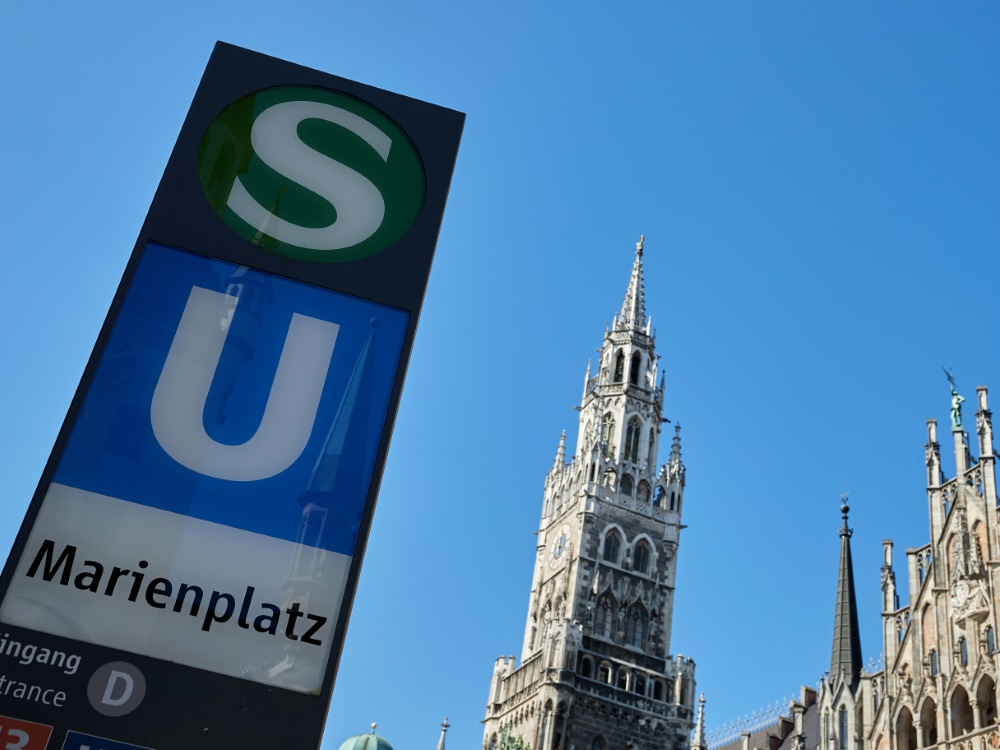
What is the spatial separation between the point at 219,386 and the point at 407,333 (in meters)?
1.07

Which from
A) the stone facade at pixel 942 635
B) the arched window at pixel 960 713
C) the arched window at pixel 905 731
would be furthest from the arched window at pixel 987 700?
the arched window at pixel 905 731

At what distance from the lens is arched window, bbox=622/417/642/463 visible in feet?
204

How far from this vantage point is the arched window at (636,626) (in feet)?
183

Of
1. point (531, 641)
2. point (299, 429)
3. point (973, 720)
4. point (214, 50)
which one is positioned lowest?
point (299, 429)

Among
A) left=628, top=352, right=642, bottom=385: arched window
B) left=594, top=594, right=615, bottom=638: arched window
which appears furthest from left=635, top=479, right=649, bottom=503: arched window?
left=628, top=352, right=642, bottom=385: arched window

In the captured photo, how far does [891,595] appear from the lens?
3347 cm

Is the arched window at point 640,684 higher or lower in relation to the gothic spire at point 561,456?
lower

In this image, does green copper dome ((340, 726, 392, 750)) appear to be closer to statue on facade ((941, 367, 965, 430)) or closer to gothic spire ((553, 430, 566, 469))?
gothic spire ((553, 430, 566, 469))

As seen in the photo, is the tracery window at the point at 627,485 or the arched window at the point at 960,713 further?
the tracery window at the point at 627,485

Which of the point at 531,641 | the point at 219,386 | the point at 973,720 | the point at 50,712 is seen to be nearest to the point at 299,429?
the point at 219,386

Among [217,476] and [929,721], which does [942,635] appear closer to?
[929,721]

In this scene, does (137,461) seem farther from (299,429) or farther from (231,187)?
(231,187)

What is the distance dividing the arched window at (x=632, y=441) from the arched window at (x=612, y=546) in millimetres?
5354

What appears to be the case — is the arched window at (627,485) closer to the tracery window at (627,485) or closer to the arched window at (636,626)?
the tracery window at (627,485)
